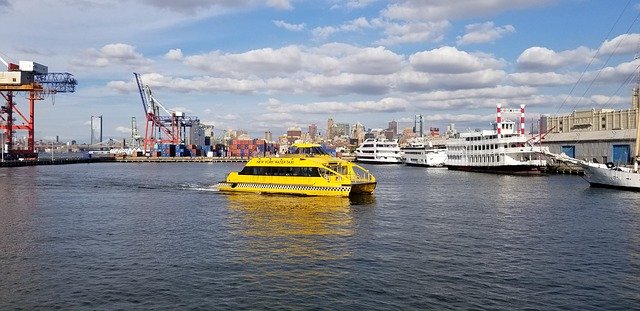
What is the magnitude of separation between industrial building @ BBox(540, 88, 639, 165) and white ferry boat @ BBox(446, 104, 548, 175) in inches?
361

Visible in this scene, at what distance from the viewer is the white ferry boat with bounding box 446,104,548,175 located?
99188mm

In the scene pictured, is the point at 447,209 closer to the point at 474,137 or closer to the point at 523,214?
the point at 523,214

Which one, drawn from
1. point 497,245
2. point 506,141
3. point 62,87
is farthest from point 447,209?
point 62,87

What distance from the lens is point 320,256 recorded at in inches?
987

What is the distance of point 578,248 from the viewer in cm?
2739

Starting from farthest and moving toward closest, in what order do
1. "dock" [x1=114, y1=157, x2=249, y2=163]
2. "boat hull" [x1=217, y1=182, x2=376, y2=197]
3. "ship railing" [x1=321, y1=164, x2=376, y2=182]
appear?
"dock" [x1=114, y1=157, x2=249, y2=163]
"ship railing" [x1=321, y1=164, x2=376, y2=182]
"boat hull" [x1=217, y1=182, x2=376, y2=197]

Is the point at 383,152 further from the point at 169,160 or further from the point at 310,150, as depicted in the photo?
the point at 310,150

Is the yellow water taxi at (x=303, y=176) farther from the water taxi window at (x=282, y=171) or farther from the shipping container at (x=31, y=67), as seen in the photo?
the shipping container at (x=31, y=67)

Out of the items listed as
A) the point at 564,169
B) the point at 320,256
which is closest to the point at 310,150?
the point at 320,256

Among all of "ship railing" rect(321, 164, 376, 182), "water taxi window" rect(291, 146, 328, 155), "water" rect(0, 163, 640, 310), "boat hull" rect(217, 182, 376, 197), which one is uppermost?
"water taxi window" rect(291, 146, 328, 155)

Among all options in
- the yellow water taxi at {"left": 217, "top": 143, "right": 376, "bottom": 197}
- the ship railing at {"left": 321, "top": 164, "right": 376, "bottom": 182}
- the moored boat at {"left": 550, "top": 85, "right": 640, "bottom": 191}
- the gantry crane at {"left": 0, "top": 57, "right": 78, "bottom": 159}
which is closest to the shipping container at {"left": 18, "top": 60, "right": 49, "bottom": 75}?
the gantry crane at {"left": 0, "top": 57, "right": 78, "bottom": 159}

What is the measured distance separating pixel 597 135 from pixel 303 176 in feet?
268

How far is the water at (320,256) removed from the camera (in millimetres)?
18688

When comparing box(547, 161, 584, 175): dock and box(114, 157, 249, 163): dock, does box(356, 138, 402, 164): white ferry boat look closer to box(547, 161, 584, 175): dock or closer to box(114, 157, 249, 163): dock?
box(114, 157, 249, 163): dock
